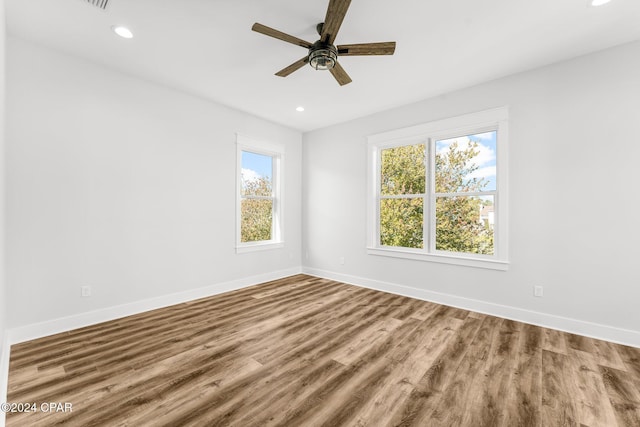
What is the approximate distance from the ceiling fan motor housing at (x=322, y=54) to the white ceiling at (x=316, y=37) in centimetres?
26

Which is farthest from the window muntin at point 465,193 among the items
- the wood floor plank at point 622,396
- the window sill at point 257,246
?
the window sill at point 257,246

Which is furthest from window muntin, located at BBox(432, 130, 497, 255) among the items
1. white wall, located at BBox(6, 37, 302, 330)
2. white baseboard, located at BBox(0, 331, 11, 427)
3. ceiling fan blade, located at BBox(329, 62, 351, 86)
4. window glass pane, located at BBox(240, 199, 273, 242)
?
white baseboard, located at BBox(0, 331, 11, 427)

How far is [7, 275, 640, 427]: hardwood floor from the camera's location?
1.64 m

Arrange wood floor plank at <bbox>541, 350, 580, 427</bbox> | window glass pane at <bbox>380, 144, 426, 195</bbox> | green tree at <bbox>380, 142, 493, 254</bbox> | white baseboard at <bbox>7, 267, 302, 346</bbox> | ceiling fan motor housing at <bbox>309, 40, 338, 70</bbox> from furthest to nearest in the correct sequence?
window glass pane at <bbox>380, 144, 426, 195</bbox>
green tree at <bbox>380, 142, 493, 254</bbox>
white baseboard at <bbox>7, 267, 302, 346</bbox>
ceiling fan motor housing at <bbox>309, 40, 338, 70</bbox>
wood floor plank at <bbox>541, 350, 580, 427</bbox>

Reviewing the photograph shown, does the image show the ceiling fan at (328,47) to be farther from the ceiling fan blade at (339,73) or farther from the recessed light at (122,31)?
the recessed light at (122,31)

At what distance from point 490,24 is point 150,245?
424 cm

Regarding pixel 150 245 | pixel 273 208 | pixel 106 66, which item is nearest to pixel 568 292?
pixel 273 208

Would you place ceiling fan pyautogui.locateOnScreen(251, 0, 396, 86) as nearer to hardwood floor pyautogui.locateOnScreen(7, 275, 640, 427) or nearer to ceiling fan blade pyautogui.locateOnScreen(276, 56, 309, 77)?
ceiling fan blade pyautogui.locateOnScreen(276, 56, 309, 77)

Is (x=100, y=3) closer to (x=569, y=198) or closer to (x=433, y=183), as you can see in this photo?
(x=433, y=183)

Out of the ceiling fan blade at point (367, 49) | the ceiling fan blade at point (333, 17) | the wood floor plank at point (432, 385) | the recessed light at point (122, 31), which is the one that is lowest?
the wood floor plank at point (432, 385)

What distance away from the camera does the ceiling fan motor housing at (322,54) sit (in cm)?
221

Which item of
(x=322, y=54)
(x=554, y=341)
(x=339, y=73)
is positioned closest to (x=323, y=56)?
(x=322, y=54)

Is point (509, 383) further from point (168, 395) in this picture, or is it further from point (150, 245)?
point (150, 245)

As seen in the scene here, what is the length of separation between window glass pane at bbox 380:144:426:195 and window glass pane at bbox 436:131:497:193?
25 centimetres
